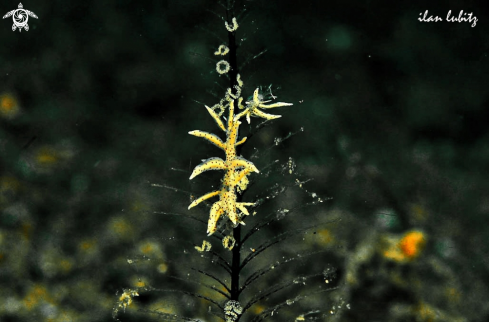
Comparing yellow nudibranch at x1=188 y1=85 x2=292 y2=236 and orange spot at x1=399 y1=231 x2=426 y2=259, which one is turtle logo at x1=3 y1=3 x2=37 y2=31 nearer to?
yellow nudibranch at x1=188 y1=85 x2=292 y2=236

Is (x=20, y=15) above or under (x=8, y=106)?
above

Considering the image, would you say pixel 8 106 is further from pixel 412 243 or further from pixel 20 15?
pixel 412 243

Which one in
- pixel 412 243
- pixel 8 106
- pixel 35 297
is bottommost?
pixel 35 297

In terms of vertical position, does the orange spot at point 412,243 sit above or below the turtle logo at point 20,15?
below

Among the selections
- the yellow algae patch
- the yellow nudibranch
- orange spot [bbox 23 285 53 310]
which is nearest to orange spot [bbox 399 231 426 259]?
the yellow nudibranch

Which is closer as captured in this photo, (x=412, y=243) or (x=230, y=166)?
(x=230, y=166)

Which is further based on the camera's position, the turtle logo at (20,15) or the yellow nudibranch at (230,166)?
the turtle logo at (20,15)

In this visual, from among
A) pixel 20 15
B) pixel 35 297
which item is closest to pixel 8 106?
pixel 20 15

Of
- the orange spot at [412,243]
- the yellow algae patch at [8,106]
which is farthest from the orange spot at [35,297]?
the orange spot at [412,243]

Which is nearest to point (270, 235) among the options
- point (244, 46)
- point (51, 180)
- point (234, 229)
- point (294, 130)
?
point (294, 130)

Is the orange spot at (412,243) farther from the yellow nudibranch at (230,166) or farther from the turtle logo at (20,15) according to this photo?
the turtle logo at (20,15)
